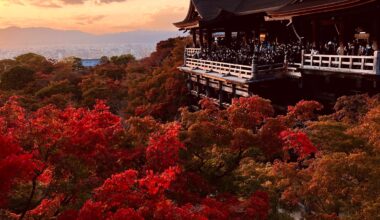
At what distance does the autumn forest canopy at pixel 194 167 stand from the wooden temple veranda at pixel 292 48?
3.33 m

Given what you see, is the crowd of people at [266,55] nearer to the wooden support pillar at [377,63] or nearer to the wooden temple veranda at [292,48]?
the wooden temple veranda at [292,48]

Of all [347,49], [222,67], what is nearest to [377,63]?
[347,49]

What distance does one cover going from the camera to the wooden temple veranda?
17.5 meters

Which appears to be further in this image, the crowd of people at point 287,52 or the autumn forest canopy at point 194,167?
the crowd of people at point 287,52

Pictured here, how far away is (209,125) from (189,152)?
Answer: 1302 millimetres

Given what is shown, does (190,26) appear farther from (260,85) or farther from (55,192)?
(55,192)

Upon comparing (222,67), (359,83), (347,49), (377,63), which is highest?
(347,49)

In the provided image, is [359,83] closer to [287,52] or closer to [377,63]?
[377,63]

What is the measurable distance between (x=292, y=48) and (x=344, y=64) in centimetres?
539

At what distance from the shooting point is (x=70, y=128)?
11.7 metres

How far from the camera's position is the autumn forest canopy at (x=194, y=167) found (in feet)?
29.5

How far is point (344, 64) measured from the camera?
59.7 feet

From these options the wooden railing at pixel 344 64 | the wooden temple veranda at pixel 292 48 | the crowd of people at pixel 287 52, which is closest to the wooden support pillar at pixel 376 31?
the wooden temple veranda at pixel 292 48

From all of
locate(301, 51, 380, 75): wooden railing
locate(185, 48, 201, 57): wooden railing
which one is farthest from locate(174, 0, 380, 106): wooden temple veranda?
locate(185, 48, 201, 57): wooden railing
